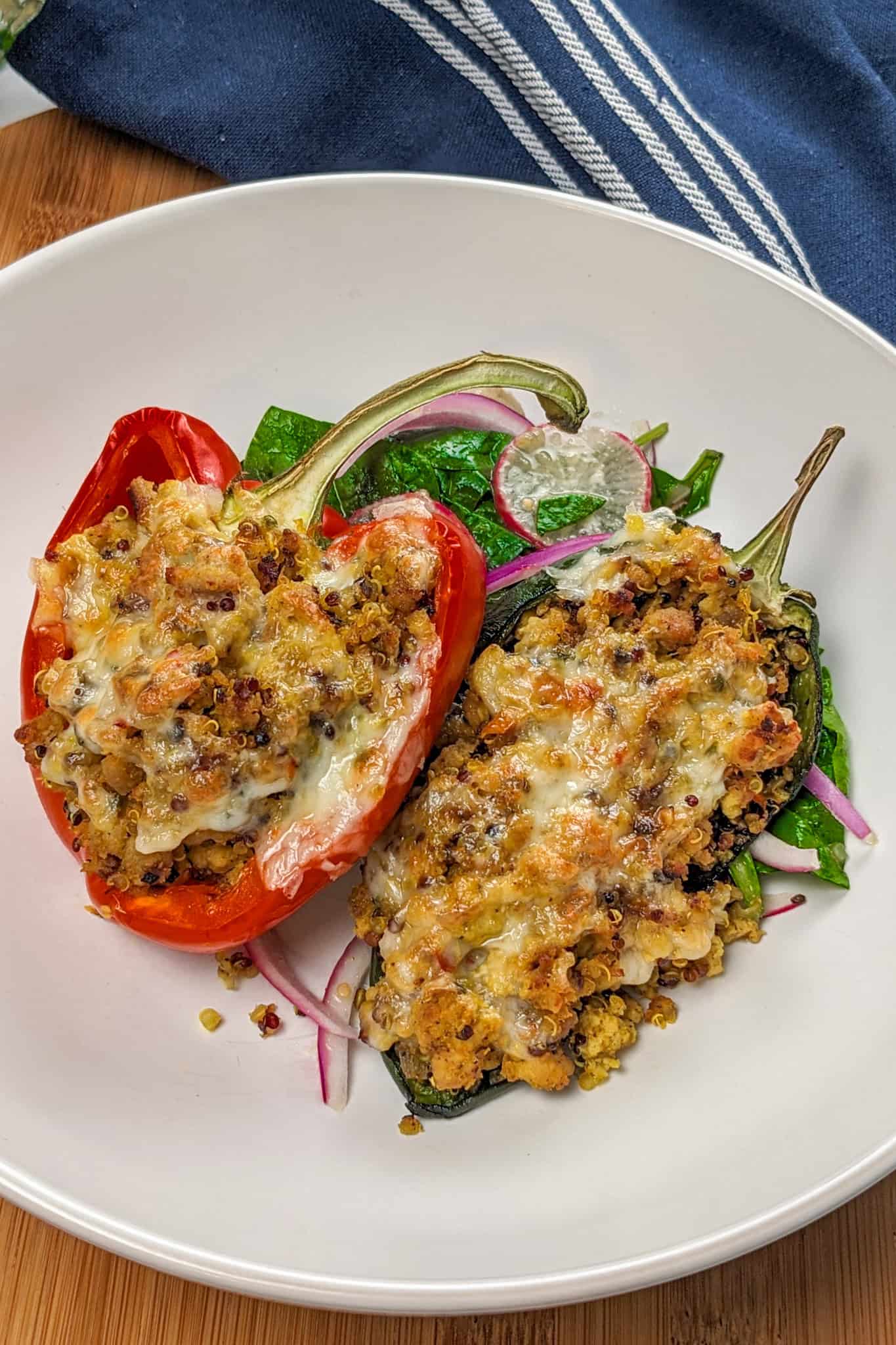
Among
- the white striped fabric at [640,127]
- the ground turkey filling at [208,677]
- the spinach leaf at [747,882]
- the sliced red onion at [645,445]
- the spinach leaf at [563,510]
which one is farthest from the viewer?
→ the white striped fabric at [640,127]

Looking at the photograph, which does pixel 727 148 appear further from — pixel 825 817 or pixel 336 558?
pixel 825 817

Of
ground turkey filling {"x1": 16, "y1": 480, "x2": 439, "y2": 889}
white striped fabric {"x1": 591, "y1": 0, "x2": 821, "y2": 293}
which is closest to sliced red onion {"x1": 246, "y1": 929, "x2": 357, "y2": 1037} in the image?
ground turkey filling {"x1": 16, "y1": 480, "x2": 439, "y2": 889}

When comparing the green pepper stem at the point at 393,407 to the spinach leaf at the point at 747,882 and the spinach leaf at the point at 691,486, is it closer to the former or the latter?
the spinach leaf at the point at 691,486

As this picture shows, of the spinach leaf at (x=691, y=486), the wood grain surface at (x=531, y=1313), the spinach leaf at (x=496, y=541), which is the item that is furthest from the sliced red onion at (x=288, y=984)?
the spinach leaf at (x=691, y=486)

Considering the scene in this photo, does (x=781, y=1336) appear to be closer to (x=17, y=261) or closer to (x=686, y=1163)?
(x=686, y=1163)

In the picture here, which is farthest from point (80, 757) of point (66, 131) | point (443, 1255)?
point (66, 131)

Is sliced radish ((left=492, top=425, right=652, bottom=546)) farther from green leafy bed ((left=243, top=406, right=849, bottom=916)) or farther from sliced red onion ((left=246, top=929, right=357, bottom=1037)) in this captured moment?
sliced red onion ((left=246, top=929, right=357, bottom=1037))

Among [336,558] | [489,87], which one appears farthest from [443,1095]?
[489,87]
